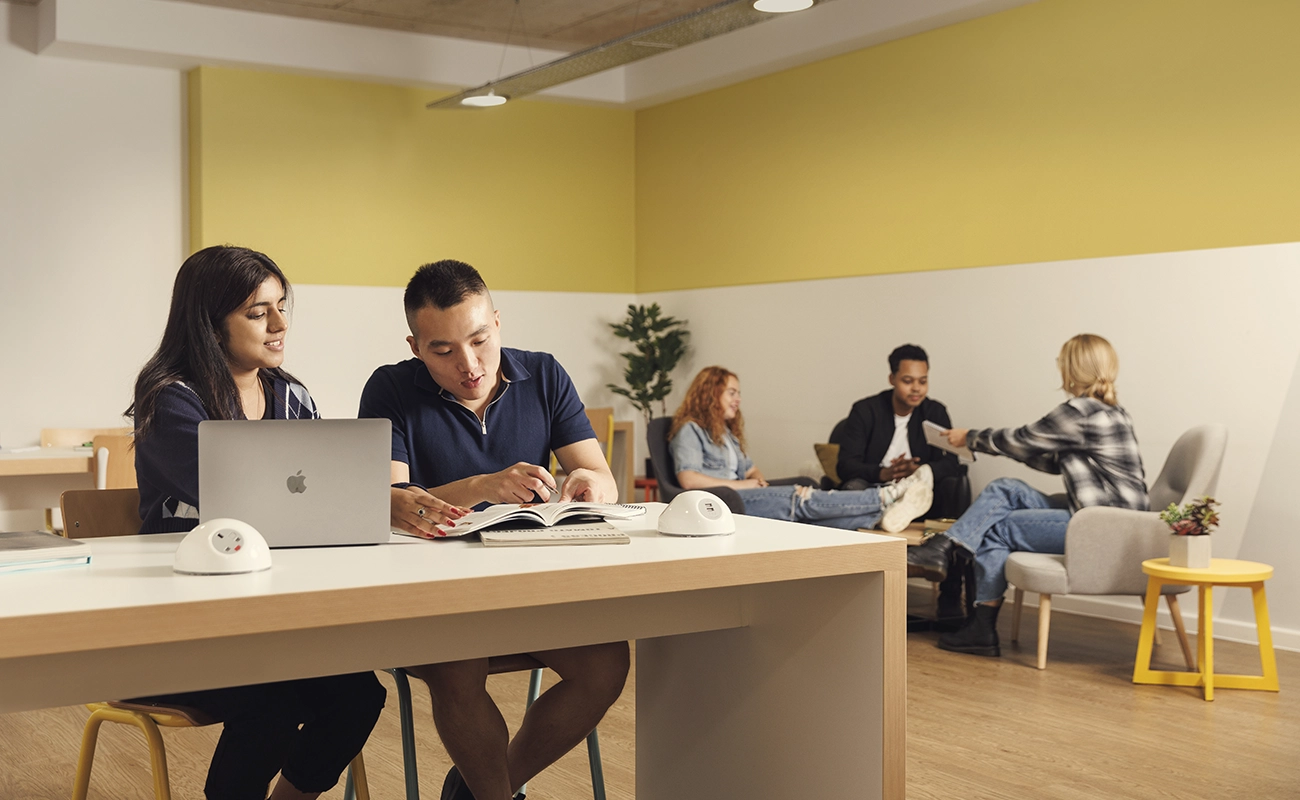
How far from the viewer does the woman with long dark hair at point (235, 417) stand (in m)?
2.16

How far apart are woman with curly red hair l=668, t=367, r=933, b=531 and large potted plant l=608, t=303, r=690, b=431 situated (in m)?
2.32

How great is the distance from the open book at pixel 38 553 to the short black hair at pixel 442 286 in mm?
968

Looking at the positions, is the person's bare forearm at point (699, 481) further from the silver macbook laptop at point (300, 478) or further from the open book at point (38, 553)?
the open book at point (38, 553)

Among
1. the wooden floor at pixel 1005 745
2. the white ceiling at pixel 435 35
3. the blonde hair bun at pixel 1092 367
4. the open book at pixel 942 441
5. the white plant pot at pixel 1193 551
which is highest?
the white ceiling at pixel 435 35

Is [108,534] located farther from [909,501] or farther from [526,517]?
[909,501]

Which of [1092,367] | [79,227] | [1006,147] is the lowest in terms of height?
[1092,367]

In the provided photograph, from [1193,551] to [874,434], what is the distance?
1928mm

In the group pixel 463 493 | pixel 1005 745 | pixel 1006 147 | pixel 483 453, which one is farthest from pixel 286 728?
pixel 1006 147

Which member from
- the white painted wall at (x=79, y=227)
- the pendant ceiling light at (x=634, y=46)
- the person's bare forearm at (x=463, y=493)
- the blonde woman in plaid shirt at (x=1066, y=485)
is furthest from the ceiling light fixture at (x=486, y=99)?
the person's bare forearm at (x=463, y=493)

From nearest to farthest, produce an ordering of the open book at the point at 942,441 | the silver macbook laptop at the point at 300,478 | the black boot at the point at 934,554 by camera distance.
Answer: the silver macbook laptop at the point at 300,478, the black boot at the point at 934,554, the open book at the point at 942,441

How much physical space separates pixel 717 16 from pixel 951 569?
262 centimetres

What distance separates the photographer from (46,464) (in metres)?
5.18

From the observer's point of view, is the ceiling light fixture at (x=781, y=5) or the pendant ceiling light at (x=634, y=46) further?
the pendant ceiling light at (x=634, y=46)

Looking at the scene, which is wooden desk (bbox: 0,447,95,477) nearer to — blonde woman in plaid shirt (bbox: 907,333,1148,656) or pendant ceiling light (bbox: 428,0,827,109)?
pendant ceiling light (bbox: 428,0,827,109)
